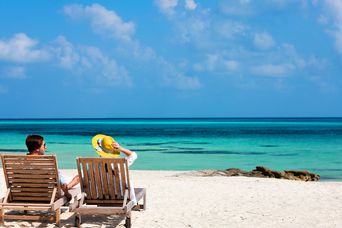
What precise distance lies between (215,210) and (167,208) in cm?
73

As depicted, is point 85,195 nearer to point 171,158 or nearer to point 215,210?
point 215,210

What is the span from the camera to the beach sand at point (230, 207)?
695 centimetres

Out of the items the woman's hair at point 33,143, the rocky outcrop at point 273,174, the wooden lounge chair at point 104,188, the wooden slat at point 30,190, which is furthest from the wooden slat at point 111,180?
the rocky outcrop at point 273,174

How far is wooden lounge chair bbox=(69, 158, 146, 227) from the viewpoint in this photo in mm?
6289

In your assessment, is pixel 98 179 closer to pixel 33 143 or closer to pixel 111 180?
pixel 111 180

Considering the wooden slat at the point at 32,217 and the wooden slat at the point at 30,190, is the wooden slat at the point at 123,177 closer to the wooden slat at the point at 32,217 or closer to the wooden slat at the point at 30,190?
the wooden slat at the point at 30,190

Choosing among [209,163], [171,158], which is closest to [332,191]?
[209,163]

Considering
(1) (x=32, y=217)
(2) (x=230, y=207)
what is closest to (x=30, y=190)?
(1) (x=32, y=217)

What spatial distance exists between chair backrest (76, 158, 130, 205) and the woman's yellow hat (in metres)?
0.22

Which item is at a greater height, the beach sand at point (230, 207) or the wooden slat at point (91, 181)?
the wooden slat at point (91, 181)

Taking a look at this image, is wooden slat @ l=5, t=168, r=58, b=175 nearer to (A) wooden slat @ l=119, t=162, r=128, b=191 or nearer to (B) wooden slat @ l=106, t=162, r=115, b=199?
(B) wooden slat @ l=106, t=162, r=115, b=199

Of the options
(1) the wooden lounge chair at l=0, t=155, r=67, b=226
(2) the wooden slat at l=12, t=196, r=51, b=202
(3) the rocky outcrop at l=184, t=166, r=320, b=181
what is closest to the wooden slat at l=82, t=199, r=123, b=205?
(1) the wooden lounge chair at l=0, t=155, r=67, b=226

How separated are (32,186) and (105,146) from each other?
1010 mm

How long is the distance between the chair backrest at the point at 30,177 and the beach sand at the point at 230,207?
0.43 meters
